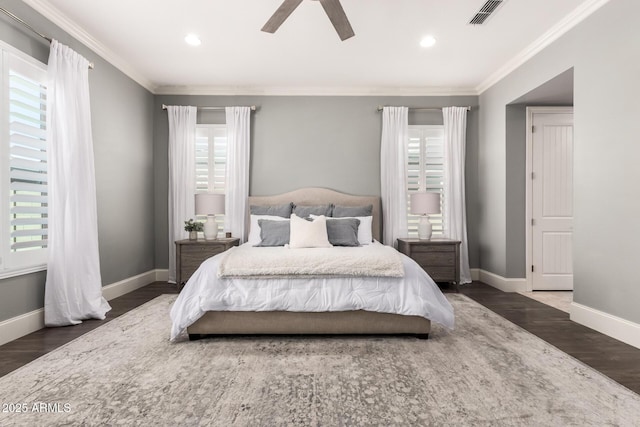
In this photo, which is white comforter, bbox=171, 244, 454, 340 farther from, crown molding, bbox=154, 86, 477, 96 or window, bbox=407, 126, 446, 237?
crown molding, bbox=154, 86, 477, 96

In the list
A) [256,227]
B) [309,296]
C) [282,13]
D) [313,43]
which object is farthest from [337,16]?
[256,227]

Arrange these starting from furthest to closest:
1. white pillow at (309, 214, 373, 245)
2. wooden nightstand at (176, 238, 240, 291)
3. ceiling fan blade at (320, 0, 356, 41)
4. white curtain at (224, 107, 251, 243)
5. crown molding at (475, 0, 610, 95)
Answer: white curtain at (224, 107, 251, 243) < wooden nightstand at (176, 238, 240, 291) < white pillow at (309, 214, 373, 245) < crown molding at (475, 0, 610, 95) < ceiling fan blade at (320, 0, 356, 41)

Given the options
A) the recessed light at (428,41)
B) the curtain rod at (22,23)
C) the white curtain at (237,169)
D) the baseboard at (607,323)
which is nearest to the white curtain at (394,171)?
the recessed light at (428,41)

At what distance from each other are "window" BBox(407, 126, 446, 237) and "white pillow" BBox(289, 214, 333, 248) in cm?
187

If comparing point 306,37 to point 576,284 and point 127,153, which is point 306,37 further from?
point 576,284

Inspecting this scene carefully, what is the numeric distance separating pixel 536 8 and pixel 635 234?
211cm

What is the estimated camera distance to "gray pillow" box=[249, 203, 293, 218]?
4.84m

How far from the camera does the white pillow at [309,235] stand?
3809 millimetres

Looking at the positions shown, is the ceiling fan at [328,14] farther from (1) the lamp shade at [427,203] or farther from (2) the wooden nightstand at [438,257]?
(2) the wooden nightstand at [438,257]

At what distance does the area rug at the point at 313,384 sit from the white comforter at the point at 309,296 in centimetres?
26

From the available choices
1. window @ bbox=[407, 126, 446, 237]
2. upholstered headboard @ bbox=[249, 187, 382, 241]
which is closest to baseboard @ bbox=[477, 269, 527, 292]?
window @ bbox=[407, 126, 446, 237]

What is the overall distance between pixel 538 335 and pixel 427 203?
221cm

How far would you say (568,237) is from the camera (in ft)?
15.4

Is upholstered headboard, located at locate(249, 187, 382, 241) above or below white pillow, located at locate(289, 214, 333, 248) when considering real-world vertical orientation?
above
